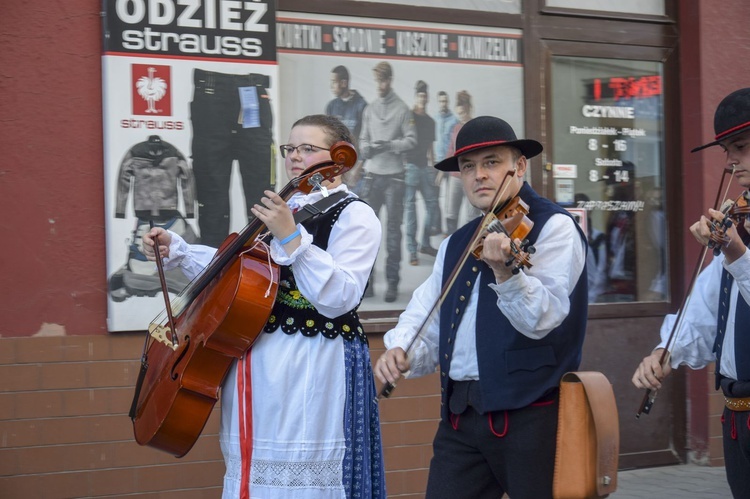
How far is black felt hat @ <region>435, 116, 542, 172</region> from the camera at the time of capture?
353 cm

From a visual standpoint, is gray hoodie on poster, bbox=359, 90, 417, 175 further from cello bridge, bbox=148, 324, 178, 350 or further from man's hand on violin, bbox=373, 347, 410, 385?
man's hand on violin, bbox=373, 347, 410, 385

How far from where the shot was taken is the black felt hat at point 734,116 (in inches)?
134

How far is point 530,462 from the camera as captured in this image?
11.0ft

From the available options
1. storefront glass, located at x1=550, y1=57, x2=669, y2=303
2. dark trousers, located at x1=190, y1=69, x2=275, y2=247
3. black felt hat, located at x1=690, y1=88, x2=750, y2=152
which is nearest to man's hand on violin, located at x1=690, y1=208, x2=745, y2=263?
black felt hat, located at x1=690, y1=88, x2=750, y2=152

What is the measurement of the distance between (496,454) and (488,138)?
107 cm

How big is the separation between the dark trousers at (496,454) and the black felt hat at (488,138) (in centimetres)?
88

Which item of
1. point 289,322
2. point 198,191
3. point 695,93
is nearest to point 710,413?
point 695,93

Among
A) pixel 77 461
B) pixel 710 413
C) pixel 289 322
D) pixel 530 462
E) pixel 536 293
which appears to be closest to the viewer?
pixel 536 293

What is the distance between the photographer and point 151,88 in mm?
5469

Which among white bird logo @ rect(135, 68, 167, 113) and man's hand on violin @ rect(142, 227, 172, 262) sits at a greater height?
white bird logo @ rect(135, 68, 167, 113)

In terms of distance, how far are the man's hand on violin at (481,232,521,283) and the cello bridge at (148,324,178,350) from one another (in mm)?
1252

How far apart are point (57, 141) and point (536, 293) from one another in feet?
10.2

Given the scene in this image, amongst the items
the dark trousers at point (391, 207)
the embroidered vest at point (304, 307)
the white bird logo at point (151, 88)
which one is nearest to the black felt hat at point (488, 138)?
the embroidered vest at point (304, 307)

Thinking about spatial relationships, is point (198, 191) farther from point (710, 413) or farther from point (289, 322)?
point (710, 413)
